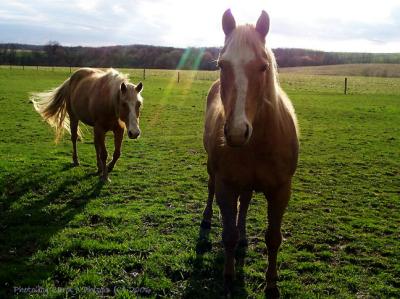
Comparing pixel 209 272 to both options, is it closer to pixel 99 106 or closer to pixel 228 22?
pixel 228 22

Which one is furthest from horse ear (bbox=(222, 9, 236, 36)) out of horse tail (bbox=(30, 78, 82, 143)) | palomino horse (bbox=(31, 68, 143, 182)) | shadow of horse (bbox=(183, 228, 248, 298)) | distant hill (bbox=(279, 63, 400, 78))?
distant hill (bbox=(279, 63, 400, 78))

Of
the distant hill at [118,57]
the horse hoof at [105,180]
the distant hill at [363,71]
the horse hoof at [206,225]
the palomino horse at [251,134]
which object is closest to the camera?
the palomino horse at [251,134]

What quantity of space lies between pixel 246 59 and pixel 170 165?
647 cm

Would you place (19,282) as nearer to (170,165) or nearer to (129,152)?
(170,165)

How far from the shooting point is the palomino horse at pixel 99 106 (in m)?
7.10

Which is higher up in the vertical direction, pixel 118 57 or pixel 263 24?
pixel 118 57

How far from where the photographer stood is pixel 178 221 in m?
5.70

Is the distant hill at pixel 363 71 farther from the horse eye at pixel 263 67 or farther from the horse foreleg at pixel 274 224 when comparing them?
the horse eye at pixel 263 67

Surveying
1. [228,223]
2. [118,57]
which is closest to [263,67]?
[228,223]

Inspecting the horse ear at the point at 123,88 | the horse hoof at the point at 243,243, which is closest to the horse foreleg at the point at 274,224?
the horse hoof at the point at 243,243

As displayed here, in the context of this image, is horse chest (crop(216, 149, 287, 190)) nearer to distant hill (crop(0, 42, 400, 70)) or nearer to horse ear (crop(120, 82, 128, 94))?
horse ear (crop(120, 82, 128, 94))

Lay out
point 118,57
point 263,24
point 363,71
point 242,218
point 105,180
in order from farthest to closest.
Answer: point 118,57 < point 363,71 < point 105,180 < point 242,218 < point 263,24

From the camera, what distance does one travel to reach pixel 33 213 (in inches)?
231

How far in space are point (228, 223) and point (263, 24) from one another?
1.90 meters
